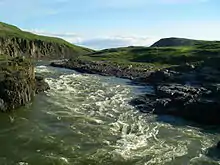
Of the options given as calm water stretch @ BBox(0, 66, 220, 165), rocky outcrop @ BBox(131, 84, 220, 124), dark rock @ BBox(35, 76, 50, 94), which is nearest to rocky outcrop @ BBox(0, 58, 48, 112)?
calm water stretch @ BBox(0, 66, 220, 165)

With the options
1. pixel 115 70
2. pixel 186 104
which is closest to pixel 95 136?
pixel 186 104

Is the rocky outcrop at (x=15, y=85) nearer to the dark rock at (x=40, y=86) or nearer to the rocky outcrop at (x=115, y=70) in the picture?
the dark rock at (x=40, y=86)

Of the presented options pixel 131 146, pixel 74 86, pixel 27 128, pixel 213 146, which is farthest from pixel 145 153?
pixel 74 86

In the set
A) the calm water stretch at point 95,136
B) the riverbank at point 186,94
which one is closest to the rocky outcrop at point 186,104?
the riverbank at point 186,94

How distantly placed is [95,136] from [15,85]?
1699 cm

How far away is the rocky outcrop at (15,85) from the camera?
5338cm

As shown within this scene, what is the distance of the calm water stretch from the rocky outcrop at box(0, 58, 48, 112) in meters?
1.45

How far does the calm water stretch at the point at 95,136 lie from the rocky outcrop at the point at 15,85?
1454 millimetres

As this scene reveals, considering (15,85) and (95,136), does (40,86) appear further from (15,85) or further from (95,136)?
(95,136)

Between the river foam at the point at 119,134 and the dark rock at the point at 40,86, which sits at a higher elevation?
the dark rock at the point at 40,86

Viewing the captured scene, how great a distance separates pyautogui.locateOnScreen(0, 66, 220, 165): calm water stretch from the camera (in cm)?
3725

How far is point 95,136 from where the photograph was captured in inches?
1737

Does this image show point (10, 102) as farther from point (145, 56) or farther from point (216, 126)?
point (145, 56)

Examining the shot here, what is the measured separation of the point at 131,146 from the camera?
4103 centimetres
